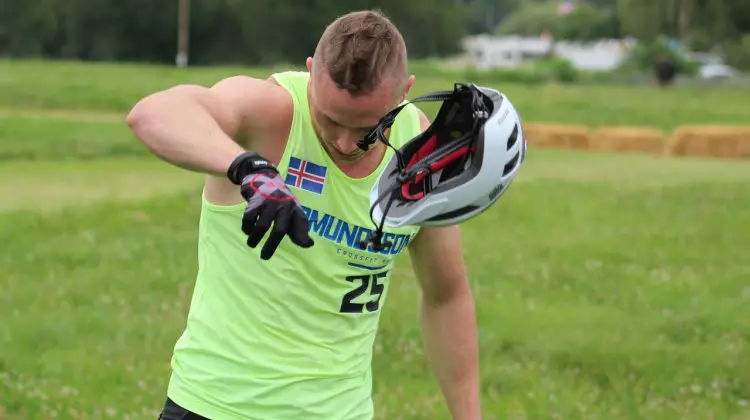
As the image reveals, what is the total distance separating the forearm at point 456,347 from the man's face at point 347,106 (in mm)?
963

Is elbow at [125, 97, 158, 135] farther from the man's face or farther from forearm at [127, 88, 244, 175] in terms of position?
the man's face

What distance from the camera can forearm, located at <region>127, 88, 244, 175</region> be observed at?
296 cm

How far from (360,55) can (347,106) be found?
6.7 inches

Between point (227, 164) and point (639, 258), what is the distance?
1101 centimetres

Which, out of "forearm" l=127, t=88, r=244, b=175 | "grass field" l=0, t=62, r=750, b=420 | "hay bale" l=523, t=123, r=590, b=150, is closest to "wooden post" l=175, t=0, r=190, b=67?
"hay bale" l=523, t=123, r=590, b=150

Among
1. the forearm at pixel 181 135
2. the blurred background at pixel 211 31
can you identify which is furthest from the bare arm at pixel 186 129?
the blurred background at pixel 211 31

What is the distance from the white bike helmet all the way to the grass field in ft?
15.7

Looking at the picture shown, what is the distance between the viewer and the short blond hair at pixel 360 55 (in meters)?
3.36

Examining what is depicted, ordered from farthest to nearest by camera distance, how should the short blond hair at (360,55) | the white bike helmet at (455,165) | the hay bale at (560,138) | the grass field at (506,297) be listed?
the hay bale at (560,138) < the grass field at (506,297) < the short blond hair at (360,55) < the white bike helmet at (455,165)

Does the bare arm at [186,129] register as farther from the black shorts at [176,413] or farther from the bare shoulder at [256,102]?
the black shorts at [176,413]

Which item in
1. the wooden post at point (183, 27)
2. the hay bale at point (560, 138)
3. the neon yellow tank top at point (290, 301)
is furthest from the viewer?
the wooden post at point (183, 27)

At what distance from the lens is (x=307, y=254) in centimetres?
382

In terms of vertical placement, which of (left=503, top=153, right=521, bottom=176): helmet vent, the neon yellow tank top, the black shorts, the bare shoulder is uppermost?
(left=503, top=153, right=521, bottom=176): helmet vent

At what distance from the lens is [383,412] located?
8062 mm
